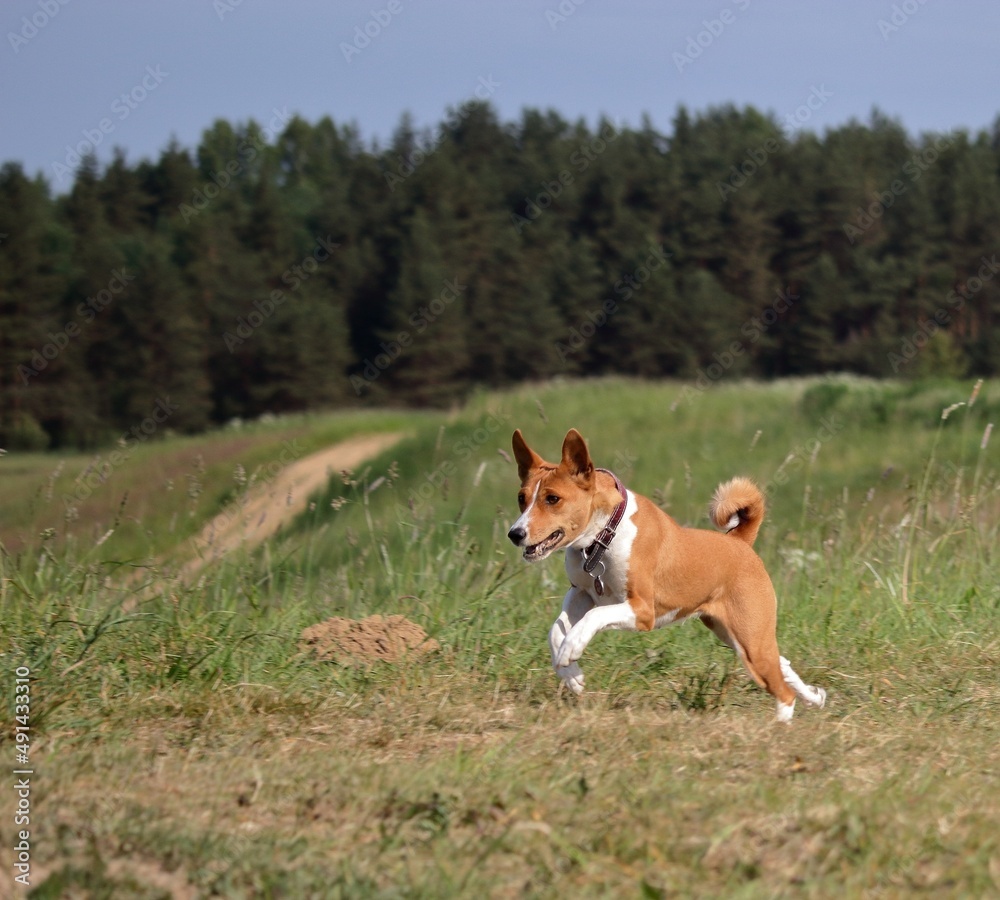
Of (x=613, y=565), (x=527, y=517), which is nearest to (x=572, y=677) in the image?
(x=613, y=565)

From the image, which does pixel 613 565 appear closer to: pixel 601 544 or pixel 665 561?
pixel 601 544

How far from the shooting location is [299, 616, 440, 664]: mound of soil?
563 cm

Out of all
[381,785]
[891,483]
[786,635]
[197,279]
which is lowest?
[891,483]

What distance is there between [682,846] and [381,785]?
969 mm

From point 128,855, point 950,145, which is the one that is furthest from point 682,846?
point 950,145

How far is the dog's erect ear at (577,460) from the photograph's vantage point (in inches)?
203

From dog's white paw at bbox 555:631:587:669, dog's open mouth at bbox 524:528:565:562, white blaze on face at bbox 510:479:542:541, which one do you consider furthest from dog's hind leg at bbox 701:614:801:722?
white blaze on face at bbox 510:479:542:541

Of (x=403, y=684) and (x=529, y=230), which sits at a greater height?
(x=529, y=230)

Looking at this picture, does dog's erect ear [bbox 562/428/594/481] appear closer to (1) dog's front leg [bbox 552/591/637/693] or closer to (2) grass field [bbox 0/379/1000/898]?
(1) dog's front leg [bbox 552/591/637/693]

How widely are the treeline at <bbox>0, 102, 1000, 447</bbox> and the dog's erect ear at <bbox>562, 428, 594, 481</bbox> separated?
171 feet

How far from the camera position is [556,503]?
507 centimetres

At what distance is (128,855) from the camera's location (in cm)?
343

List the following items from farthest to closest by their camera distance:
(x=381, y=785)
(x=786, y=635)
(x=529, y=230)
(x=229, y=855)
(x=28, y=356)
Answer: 1. (x=529, y=230)
2. (x=28, y=356)
3. (x=786, y=635)
4. (x=381, y=785)
5. (x=229, y=855)

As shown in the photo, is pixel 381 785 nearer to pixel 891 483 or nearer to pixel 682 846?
pixel 682 846
